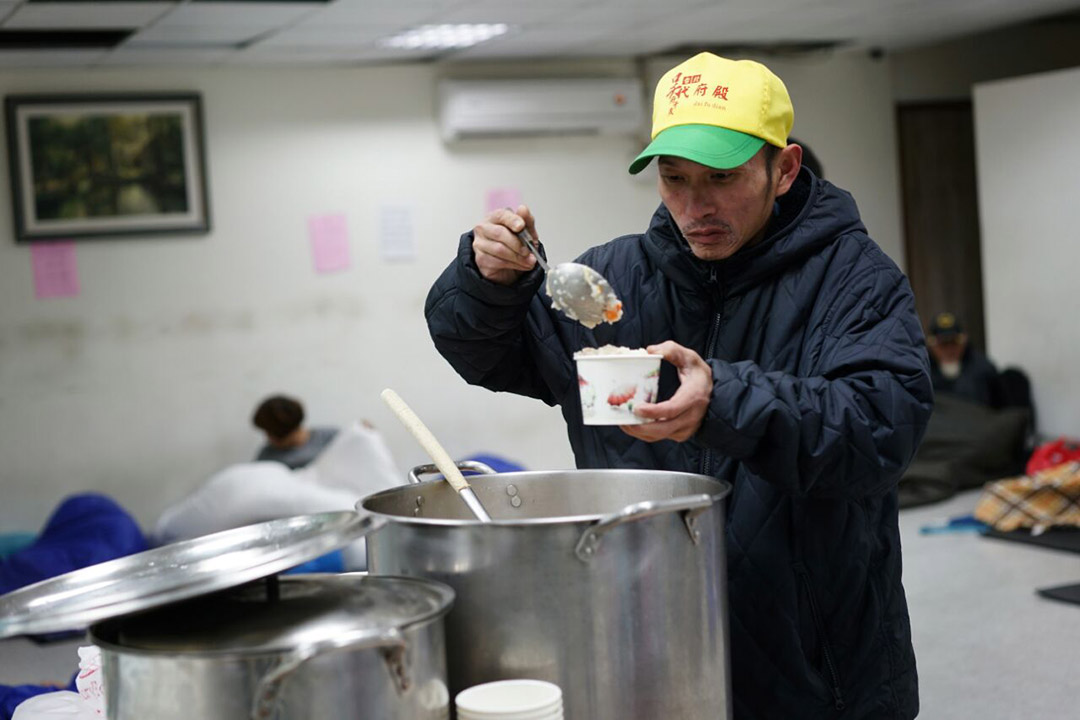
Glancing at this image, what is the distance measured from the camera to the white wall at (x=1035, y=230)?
6.86 metres

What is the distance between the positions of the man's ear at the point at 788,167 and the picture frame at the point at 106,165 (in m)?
5.12

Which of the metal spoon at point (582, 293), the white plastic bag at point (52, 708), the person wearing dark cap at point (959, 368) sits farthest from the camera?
the person wearing dark cap at point (959, 368)

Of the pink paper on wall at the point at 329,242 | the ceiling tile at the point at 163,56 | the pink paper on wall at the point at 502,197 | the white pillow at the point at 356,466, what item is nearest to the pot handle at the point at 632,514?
the white pillow at the point at 356,466

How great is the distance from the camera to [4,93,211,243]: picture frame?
6.12 m

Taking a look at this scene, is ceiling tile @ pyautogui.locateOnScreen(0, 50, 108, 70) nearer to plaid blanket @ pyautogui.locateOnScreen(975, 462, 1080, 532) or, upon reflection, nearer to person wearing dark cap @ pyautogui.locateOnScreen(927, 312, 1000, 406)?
plaid blanket @ pyautogui.locateOnScreen(975, 462, 1080, 532)

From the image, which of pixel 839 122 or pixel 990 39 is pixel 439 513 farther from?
pixel 990 39

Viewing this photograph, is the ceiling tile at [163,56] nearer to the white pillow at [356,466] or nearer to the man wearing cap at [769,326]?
the white pillow at [356,466]

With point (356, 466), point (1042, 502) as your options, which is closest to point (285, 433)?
point (356, 466)

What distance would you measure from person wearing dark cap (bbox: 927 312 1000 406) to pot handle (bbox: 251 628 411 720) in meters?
6.46

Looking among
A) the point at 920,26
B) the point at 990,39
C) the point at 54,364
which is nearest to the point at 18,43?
the point at 54,364

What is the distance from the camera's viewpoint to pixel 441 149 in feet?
22.8

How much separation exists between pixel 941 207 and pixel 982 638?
4.49 meters

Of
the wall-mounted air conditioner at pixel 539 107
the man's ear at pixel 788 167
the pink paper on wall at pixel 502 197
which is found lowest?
the man's ear at pixel 788 167

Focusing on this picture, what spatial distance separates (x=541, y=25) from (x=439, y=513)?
4.62 meters
